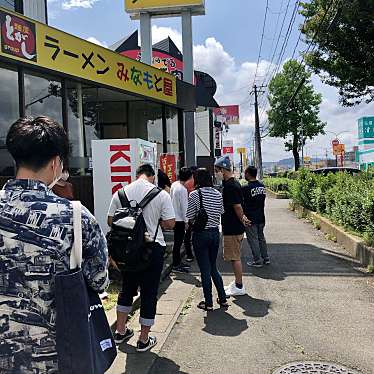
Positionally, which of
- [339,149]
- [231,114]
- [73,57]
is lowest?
[339,149]

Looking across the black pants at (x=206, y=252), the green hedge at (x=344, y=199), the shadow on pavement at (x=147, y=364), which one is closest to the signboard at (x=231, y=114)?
the green hedge at (x=344, y=199)

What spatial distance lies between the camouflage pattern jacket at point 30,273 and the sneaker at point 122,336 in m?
2.83

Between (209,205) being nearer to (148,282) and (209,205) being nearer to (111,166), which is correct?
(148,282)

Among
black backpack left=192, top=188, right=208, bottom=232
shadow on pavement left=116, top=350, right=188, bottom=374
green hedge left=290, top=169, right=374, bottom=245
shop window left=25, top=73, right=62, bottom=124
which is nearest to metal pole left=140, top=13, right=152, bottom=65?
shop window left=25, top=73, right=62, bottom=124

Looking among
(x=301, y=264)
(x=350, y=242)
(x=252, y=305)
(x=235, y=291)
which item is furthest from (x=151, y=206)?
(x=350, y=242)

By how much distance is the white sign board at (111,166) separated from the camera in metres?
6.98

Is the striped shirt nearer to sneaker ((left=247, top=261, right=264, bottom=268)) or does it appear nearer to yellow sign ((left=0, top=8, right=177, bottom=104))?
sneaker ((left=247, top=261, right=264, bottom=268))

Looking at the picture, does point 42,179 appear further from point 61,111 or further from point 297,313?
point 61,111

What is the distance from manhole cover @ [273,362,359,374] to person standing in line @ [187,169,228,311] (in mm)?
1695

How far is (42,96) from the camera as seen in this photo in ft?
28.1

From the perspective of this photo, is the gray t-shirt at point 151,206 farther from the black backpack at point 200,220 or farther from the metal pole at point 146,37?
the metal pole at point 146,37

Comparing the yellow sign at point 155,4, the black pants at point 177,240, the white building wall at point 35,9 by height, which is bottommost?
the black pants at point 177,240

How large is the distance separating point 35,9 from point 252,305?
10.8m

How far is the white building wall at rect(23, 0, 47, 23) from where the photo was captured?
1227cm
